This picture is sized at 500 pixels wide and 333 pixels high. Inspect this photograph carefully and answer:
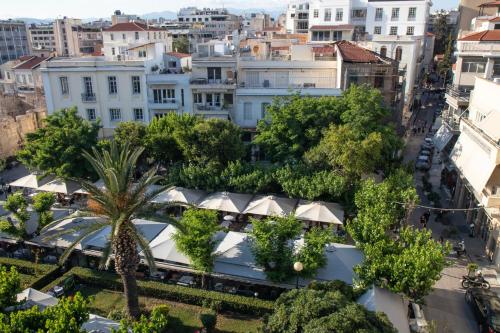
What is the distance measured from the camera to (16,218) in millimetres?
23672

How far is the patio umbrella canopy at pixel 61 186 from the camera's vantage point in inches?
1161

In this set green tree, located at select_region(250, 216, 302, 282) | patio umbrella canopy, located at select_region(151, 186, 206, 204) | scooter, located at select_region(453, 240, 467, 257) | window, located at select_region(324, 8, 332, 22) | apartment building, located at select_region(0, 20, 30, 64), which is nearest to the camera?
green tree, located at select_region(250, 216, 302, 282)

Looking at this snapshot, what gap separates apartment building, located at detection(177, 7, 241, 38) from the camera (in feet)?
458

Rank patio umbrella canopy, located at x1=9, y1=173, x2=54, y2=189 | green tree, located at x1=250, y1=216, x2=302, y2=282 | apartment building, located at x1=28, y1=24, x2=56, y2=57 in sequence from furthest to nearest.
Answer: apartment building, located at x1=28, y1=24, x2=56, y2=57 < patio umbrella canopy, located at x1=9, y1=173, x2=54, y2=189 < green tree, located at x1=250, y1=216, x2=302, y2=282

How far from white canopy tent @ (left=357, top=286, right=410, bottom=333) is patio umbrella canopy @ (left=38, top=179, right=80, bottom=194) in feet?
70.2

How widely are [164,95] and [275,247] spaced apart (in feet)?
81.8

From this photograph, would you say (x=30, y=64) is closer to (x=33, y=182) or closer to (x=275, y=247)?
(x=33, y=182)

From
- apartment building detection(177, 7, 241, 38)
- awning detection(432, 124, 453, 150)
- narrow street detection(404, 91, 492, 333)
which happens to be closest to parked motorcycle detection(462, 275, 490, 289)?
narrow street detection(404, 91, 492, 333)

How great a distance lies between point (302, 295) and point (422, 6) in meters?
61.8

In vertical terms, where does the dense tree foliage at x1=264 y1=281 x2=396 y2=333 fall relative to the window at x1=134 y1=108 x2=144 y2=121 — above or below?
below

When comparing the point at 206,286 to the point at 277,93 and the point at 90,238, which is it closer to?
the point at 90,238

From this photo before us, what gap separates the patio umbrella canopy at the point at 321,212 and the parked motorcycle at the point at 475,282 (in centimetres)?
720

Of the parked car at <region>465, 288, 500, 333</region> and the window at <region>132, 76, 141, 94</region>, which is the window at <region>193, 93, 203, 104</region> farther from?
the parked car at <region>465, 288, 500, 333</region>

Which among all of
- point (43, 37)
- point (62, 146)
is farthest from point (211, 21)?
point (62, 146)
